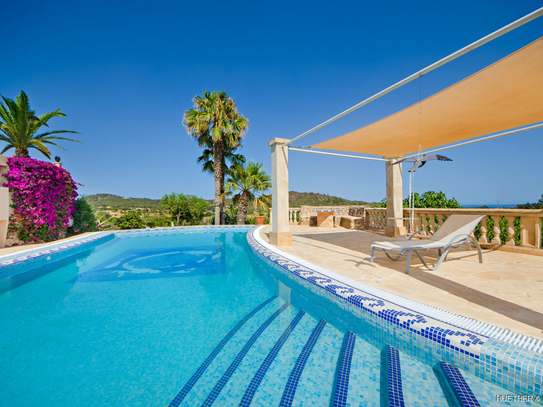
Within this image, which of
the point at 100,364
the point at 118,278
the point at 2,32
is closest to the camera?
the point at 100,364

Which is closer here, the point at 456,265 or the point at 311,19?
the point at 456,265

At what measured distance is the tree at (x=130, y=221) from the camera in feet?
48.2

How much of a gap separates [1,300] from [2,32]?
43.0ft

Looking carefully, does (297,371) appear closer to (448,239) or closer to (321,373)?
(321,373)

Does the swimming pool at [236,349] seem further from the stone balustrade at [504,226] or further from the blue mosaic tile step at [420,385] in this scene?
the stone balustrade at [504,226]

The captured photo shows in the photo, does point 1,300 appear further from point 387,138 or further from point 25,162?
point 387,138

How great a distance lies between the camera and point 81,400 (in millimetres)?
2023

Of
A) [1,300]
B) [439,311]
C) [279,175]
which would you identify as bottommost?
[1,300]

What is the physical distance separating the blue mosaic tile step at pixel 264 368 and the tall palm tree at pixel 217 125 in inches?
487

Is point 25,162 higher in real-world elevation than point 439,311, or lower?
higher

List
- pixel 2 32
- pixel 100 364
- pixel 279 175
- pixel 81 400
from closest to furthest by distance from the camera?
pixel 81 400 < pixel 100 364 < pixel 279 175 < pixel 2 32

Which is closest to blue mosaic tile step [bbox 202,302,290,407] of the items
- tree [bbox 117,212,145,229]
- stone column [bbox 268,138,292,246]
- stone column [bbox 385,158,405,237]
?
stone column [bbox 268,138,292,246]

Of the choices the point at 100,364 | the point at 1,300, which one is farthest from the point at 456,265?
the point at 1,300

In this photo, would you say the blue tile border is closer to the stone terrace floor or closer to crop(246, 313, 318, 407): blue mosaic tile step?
the stone terrace floor
